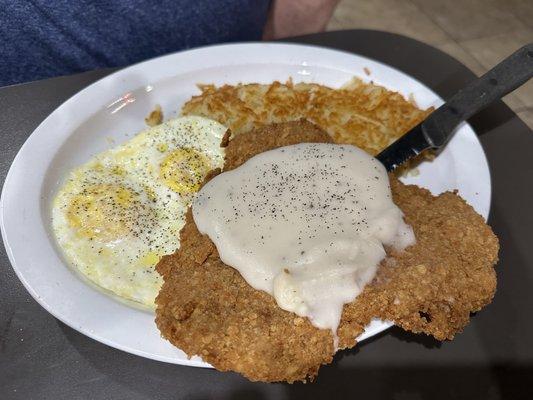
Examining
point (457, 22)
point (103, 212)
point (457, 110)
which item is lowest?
point (457, 22)

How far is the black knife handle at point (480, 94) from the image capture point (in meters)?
1.96

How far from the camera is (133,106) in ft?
7.39

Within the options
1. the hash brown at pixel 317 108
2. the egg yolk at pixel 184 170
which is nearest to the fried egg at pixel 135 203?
the egg yolk at pixel 184 170

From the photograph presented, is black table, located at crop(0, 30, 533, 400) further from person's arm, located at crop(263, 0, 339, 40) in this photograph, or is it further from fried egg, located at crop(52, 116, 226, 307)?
person's arm, located at crop(263, 0, 339, 40)

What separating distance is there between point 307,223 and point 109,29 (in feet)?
4.90

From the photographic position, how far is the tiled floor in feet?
16.0

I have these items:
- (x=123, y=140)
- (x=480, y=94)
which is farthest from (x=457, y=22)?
(x=123, y=140)

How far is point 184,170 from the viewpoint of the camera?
2.04 metres

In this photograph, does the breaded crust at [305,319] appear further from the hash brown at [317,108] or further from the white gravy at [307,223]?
the hash brown at [317,108]

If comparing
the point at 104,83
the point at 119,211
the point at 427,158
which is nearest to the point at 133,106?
the point at 104,83

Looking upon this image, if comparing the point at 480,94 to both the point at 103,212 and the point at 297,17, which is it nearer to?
the point at 297,17

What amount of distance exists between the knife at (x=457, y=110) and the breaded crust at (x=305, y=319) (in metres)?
0.28

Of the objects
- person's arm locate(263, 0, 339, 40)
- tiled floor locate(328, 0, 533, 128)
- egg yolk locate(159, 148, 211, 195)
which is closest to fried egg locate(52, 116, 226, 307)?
egg yolk locate(159, 148, 211, 195)

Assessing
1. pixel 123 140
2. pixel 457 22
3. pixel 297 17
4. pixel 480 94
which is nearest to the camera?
pixel 480 94
